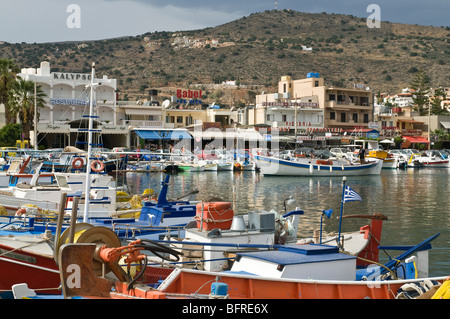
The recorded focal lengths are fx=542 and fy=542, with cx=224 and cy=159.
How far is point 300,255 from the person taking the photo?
12.3 meters

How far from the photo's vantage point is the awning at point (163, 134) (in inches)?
2908

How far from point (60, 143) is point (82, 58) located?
307ft

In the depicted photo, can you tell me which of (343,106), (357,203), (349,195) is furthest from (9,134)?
(349,195)

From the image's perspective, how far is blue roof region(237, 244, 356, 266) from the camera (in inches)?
468

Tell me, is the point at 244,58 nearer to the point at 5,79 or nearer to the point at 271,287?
the point at 5,79

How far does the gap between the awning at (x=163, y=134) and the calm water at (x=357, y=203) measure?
10296 millimetres

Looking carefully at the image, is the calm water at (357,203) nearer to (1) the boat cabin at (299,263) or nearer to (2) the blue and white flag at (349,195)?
(2) the blue and white flag at (349,195)

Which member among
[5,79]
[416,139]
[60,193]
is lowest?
[60,193]

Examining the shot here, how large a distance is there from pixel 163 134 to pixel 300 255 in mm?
63105

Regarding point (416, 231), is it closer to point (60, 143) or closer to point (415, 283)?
point (415, 283)

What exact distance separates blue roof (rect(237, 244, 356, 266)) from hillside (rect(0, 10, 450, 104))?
112849 millimetres

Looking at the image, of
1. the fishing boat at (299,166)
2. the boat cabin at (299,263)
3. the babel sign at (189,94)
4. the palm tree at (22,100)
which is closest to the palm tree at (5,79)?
the palm tree at (22,100)

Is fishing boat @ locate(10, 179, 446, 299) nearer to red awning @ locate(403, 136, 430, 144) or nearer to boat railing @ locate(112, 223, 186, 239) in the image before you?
boat railing @ locate(112, 223, 186, 239)

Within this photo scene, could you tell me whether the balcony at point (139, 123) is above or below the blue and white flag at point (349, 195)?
above
